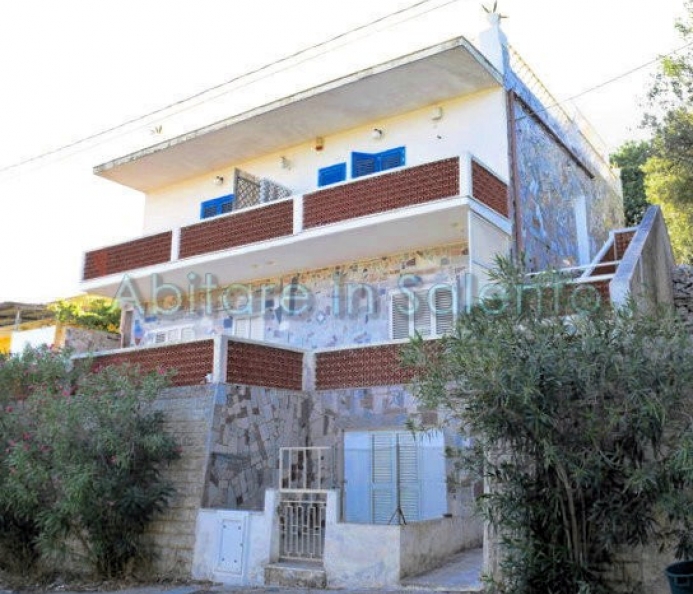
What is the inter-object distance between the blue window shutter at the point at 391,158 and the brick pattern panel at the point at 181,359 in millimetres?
5873

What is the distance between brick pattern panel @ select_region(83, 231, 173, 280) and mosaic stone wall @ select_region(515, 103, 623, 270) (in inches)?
309

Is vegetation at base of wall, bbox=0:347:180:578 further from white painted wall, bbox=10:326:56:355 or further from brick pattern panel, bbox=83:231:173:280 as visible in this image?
white painted wall, bbox=10:326:56:355

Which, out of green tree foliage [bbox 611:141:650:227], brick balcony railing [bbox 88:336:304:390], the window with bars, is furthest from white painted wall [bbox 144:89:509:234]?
green tree foliage [bbox 611:141:650:227]

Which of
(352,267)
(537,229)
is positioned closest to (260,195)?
(352,267)

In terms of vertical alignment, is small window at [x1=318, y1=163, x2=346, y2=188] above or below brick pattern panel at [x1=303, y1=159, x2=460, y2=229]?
above

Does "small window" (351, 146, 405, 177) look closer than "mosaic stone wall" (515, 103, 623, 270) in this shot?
No

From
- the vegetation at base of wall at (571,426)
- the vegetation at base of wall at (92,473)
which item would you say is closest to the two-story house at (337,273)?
the vegetation at base of wall at (92,473)

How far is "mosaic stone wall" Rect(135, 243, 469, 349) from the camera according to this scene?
46.1ft

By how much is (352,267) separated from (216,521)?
6570mm

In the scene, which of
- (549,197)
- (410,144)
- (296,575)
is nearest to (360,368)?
(296,575)

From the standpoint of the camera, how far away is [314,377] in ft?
42.0

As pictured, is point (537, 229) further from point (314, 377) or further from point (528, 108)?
point (314, 377)

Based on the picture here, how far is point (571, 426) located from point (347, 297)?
8695 millimetres

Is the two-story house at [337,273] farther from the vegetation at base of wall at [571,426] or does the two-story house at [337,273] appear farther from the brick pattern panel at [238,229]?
the vegetation at base of wall at [571,426]
